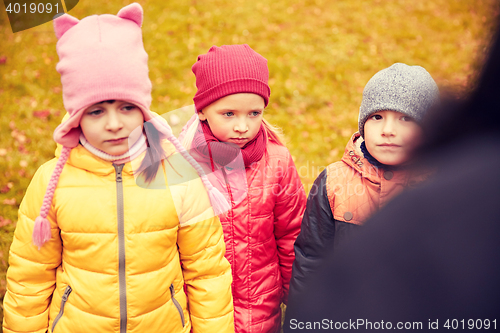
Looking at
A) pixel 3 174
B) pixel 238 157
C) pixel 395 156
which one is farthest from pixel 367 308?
pixel 3 174

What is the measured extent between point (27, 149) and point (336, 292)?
5036mm

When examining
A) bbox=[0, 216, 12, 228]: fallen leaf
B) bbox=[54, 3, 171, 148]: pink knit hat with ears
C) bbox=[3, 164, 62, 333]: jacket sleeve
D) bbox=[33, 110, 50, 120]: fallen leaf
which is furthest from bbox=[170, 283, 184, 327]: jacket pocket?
bbox=[33, 110, 50, 120]: fallen leaf

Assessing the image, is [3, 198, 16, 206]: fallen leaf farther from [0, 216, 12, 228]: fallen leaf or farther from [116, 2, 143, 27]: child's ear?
[116, 2, 143, 27]: child's ear

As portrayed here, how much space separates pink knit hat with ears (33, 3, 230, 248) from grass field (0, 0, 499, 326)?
8.26 feet

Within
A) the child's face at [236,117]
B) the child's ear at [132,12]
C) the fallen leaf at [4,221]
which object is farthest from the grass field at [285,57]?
the child's ear at [132,12]

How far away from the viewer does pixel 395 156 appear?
188cm

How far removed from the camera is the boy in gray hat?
1849mm

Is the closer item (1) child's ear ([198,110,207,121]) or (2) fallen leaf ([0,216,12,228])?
(1) child's ear ([198,110,207,121])

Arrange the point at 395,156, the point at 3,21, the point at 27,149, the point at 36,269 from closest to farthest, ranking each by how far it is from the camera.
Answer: the point at 36,269 → the point at 395,156 → the point at 27,149 → the point at 3,21

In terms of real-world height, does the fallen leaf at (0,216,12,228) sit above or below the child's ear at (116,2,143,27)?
below

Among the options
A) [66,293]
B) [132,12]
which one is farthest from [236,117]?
[66,293]

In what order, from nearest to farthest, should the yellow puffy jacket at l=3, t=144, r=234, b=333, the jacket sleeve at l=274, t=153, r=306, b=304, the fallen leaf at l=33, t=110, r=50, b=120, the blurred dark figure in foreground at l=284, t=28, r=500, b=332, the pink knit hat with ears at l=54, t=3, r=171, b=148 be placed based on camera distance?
1. the blurred dark figure in foreground at l=284, t=28, r=500, b=332
2. the pink knit hat with ears at l=54, t=3, r=171, b=148
3. the yellow puffy jacket at l=3, t=144, r=234, b=333
4. the jacket sleeve at l=274, t=153, r=306, b=304
5. the fallen leaf at l=33, t=110, r=50, b=120

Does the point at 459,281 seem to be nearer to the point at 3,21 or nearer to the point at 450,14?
the point at 3,21

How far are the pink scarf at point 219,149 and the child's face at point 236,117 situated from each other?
41 mm
